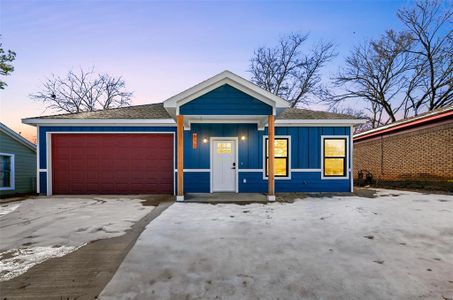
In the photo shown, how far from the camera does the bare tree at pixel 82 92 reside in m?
22.8

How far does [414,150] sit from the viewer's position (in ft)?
34.9

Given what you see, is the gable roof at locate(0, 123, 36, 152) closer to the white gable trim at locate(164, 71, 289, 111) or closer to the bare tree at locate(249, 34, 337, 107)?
Result: the white gable trim at locate(164, 71, 289, 111)

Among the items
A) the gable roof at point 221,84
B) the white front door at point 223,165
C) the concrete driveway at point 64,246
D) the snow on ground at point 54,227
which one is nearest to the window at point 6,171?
the snow on ground at point 54,227

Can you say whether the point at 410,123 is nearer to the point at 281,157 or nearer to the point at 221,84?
the point at 281,157

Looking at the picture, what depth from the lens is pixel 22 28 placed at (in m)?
12.0

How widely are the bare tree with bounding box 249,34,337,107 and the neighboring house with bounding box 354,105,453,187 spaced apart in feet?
33.7

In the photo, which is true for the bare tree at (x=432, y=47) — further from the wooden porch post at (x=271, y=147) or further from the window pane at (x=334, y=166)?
the wooden porch post at (x=271, y=147)

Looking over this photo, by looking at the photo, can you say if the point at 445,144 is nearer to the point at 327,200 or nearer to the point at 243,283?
the point at 327,200

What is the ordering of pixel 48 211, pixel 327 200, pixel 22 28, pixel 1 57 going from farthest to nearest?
pixel 1 57
pixel 22 28
pixel 327 200
pixel 48 211

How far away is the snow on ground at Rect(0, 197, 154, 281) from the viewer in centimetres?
320

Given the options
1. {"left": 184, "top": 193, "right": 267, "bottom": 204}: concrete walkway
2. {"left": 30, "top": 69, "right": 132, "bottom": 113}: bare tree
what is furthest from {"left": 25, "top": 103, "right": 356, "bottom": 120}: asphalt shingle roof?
{"left": 30, "top": 69, "right": 132, "bottom": 113}: bare tree

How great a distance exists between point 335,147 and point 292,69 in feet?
52.9

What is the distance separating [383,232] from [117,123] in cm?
897

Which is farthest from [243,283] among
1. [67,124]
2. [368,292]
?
[67,124]
